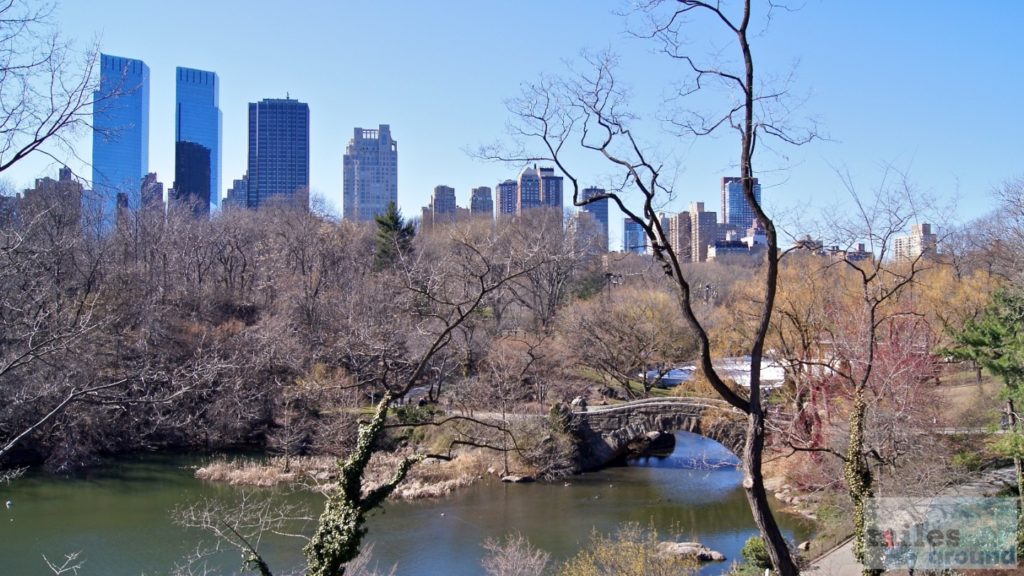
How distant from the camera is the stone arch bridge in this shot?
67.5ft

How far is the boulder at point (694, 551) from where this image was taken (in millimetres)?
13805

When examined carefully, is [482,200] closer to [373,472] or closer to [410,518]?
[373,472]

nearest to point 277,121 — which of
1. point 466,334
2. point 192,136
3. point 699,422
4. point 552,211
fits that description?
point 192,136

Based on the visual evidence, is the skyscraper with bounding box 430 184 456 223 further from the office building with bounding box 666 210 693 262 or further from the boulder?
the boulder

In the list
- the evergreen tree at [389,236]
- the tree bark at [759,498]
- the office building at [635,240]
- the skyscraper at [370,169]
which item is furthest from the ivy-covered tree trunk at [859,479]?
the skyscraper at [370,169]

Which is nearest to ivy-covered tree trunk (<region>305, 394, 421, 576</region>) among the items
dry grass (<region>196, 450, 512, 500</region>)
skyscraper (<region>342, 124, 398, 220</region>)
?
dry grass (<region>196, 450, 512, 500</region>)

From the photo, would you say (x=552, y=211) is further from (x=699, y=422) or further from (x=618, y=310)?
(x=699, y=422)

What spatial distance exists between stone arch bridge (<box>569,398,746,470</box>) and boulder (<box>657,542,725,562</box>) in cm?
544

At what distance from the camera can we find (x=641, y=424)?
21969 mm

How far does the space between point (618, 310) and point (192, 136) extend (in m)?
158

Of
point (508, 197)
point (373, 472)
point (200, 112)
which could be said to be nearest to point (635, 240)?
point (373, 472)

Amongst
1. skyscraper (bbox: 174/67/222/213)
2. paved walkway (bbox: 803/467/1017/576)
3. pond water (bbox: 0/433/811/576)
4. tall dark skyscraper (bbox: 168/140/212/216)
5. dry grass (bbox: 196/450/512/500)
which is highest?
skyscraper (bbox: 174/67/222/213)

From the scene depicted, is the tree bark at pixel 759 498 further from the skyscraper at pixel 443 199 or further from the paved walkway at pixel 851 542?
the skyscraper at pixel 443 199

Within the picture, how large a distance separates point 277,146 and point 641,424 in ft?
388
